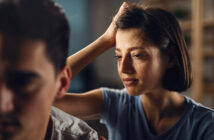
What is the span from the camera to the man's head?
1.09 feet

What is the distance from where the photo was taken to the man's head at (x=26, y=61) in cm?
33

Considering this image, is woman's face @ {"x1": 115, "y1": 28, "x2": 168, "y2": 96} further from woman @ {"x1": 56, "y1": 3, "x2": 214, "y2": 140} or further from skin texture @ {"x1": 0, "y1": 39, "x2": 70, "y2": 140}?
skin texture @ {"x1": 0, "y1": 39, "x2": 70, "y2": 140}

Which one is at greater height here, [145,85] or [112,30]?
[112,30]

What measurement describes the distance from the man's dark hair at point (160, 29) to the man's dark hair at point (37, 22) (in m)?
0.32

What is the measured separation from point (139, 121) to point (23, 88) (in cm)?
53

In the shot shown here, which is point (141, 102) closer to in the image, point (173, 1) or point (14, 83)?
point (14, 83)

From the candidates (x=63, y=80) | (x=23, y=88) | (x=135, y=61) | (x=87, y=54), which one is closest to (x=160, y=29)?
(x=135, y=61)

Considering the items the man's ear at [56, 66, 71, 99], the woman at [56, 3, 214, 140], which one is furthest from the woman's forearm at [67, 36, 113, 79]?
the man's ear at [56, 66, 71, 99]

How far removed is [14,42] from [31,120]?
0.38 ft

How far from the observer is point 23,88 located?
1.14ft

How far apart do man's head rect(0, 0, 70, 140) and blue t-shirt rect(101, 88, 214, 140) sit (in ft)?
1.51

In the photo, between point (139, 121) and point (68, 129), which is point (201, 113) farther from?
point (68, 129)

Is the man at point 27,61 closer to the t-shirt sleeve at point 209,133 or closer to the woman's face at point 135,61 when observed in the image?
the woman's face at point 135,61

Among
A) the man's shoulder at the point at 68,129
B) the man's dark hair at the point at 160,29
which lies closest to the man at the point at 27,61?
the man's shoulder at the point at 68,129
